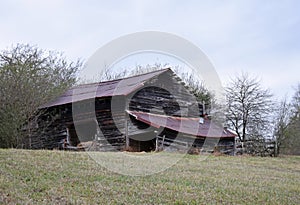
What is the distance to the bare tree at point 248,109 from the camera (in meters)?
29.5

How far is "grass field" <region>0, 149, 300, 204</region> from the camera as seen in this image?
6.89m

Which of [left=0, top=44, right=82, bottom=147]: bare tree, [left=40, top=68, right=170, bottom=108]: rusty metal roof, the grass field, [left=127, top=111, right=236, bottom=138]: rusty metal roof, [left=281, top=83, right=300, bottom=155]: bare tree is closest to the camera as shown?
the grass field

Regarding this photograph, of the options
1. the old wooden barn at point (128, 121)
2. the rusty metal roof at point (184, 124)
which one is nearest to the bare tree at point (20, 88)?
the old wooden barn at point (128, 121)

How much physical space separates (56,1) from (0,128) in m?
6.71

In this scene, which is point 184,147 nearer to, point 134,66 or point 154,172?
point 154,172

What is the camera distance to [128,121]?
64.6 ft

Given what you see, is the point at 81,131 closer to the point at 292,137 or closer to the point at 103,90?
the point at 103,90

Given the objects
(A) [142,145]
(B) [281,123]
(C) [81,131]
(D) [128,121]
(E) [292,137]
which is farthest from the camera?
(B) [281,123]

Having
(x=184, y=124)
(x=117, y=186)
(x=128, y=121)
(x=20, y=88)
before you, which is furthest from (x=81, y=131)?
(x=117, y=186)

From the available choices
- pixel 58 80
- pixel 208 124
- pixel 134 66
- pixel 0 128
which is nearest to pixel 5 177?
pixel 0 128

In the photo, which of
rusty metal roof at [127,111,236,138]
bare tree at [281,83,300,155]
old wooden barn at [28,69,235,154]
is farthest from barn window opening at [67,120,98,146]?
bare tree at [281,83,300,155]

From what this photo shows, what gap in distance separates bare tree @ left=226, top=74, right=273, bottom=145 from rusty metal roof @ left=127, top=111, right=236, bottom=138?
692 cm

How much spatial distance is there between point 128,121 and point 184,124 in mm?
3631

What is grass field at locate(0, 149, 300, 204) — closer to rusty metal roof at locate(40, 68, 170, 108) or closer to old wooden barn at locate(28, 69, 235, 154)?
old wooden barn at locate(28, 69, 235, 154)
